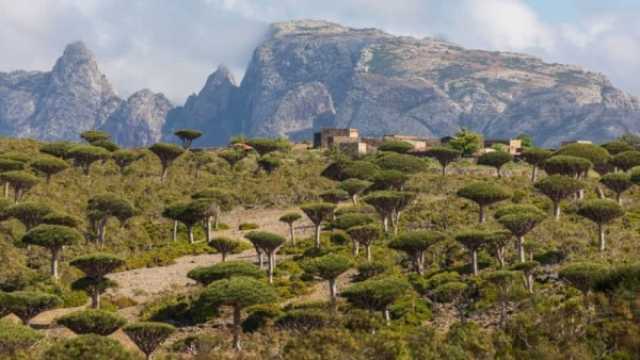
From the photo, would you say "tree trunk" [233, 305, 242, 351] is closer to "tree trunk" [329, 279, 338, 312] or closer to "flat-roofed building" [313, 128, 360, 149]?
"tree trunk" [329, 279, 338, 312]

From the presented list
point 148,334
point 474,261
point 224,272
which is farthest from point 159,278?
point 474,261

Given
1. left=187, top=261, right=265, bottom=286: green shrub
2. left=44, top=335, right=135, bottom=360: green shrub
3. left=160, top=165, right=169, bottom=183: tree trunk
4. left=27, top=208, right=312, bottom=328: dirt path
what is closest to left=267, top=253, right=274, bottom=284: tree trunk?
left=187, top=261, right=265, bottom=286: green shrub

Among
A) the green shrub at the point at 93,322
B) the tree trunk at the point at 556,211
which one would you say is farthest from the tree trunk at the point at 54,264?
the tree trunk at the point at 556,211

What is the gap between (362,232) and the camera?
247ft

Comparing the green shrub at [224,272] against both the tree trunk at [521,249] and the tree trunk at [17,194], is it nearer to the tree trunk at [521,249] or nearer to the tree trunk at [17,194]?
the tree trunk at [521,249]

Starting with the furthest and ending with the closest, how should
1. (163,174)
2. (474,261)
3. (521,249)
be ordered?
(163,174), (521,249), (474,261)

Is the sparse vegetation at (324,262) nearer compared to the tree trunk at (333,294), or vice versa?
the sparse vegetation at (324,262)

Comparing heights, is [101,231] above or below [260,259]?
above

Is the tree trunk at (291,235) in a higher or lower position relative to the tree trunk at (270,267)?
higher

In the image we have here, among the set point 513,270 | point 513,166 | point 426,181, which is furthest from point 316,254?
point 513,166

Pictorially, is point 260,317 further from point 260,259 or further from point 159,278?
point 159,278

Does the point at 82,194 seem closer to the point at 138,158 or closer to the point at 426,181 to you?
the point at 138,158

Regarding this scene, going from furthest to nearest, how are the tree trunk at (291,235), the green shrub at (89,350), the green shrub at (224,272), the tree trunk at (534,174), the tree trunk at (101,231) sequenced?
the tree trunk at (534,174) < the tree trunk at (291,235) < the tree trunk at (101,231) < the green shrub at (224,272) < the green shrub at (89,350)

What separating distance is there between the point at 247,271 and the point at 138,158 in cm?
6060
